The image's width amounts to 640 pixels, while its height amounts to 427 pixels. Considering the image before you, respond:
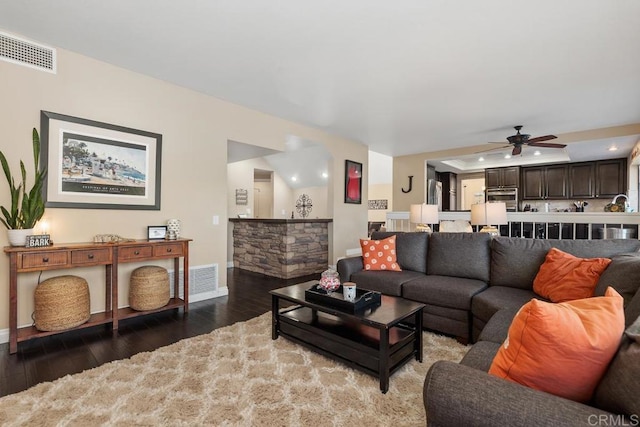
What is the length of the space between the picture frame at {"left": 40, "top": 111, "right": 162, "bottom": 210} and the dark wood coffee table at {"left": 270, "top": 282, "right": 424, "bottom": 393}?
6.76ft

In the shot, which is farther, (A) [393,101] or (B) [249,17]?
(A) [393,101]

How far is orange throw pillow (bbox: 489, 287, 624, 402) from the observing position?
95 centimetres

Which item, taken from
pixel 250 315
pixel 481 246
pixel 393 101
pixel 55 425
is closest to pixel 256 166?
pixel 393 101

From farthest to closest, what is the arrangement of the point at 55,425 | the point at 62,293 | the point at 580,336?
the point at 62,293 → the point at 55,425 → the point at 580,336

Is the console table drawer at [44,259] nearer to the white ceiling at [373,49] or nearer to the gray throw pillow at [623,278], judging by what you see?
the white ceiling at [373,49]

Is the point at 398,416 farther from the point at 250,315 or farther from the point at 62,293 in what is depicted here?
the point at 62,293

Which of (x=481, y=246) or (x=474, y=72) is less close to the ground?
(x=474, y=72)

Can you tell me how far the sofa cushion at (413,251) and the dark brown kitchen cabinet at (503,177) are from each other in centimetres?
590

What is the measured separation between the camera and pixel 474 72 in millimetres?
3340

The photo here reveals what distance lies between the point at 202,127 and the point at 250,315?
2442 mm

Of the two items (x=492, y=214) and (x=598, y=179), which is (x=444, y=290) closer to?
(x=492, y=214)

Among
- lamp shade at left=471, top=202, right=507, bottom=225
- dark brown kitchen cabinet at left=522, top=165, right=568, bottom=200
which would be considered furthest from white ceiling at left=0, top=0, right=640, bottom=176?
dark brown kitchen cabinet at left=522, top=165, right=568, bottom=200

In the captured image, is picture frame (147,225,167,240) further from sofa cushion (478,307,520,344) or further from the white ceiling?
sofa cushion (478,307,520,344)

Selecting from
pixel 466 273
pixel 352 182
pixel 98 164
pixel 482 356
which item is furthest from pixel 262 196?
pixel 482 356
